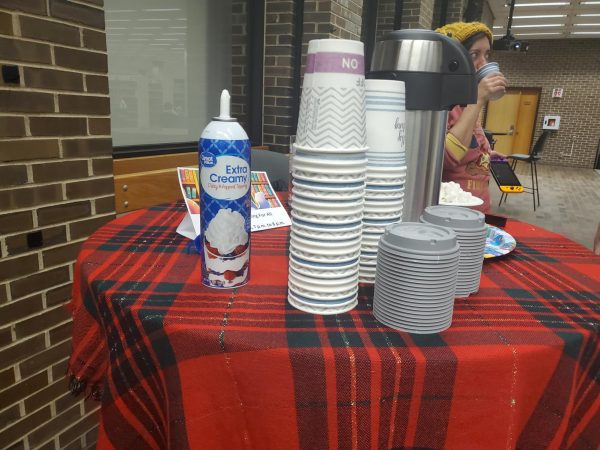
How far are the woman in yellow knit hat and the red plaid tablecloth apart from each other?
3.61 feet

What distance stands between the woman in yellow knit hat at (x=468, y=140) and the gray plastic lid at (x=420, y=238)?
113cm

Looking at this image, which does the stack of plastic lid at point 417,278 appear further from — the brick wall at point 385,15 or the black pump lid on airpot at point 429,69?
the brick wall at point 385,15

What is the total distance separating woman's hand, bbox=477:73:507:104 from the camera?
→ 1574 millimetres

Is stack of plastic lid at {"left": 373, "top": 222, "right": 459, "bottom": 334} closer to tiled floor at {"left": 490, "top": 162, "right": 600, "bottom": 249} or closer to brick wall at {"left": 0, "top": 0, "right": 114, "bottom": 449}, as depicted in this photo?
brick wall at {"left": 0, "top": 0, "right": 114, "bottom": 449}

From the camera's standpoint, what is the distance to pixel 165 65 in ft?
8.69

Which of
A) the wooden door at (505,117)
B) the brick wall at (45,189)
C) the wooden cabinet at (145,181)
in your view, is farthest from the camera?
the wooden door at (505,117)

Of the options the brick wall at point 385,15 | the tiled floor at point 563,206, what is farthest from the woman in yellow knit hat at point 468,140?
the tiled floor at point 563,206

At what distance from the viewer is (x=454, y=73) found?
0.93 m

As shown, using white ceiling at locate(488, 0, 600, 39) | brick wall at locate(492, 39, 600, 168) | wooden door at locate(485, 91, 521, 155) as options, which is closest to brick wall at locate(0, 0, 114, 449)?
white ceiling at locate(488, 0, 600, 39)

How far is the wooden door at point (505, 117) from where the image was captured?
1429 cm

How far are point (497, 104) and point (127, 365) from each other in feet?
52.3

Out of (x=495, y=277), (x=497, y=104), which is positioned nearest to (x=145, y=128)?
(x=495, y=277)

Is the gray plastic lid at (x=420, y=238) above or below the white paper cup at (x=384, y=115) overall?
below

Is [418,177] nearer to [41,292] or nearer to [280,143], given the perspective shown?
[41,292]
